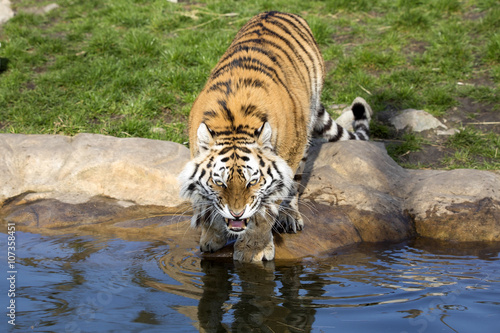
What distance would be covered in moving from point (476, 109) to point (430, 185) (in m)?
2.56

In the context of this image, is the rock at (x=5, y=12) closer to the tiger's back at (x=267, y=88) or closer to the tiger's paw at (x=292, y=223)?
the tiger's back at (x=267, y=88)

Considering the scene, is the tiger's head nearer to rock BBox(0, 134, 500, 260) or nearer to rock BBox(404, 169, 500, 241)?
rock BBox(0, 134, 500, 260)

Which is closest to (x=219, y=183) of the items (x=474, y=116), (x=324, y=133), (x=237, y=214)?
(x=237, y=214)

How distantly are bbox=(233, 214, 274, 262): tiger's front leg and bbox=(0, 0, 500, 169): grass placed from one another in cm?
268

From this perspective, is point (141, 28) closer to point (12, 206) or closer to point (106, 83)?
point (106, 83)

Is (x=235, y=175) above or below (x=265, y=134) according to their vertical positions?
below

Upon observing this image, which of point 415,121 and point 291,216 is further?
point 415,121

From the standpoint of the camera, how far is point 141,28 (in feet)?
28.6

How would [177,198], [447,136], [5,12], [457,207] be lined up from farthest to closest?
[5,12] → [447,136] → [177,198] → [457,207]

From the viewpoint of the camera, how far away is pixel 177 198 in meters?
4.75

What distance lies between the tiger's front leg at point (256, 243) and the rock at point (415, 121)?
3.23 metres

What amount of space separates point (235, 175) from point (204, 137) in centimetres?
33

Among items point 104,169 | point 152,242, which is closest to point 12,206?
point 104,169

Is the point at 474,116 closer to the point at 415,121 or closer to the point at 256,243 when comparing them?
the point at 415,121
